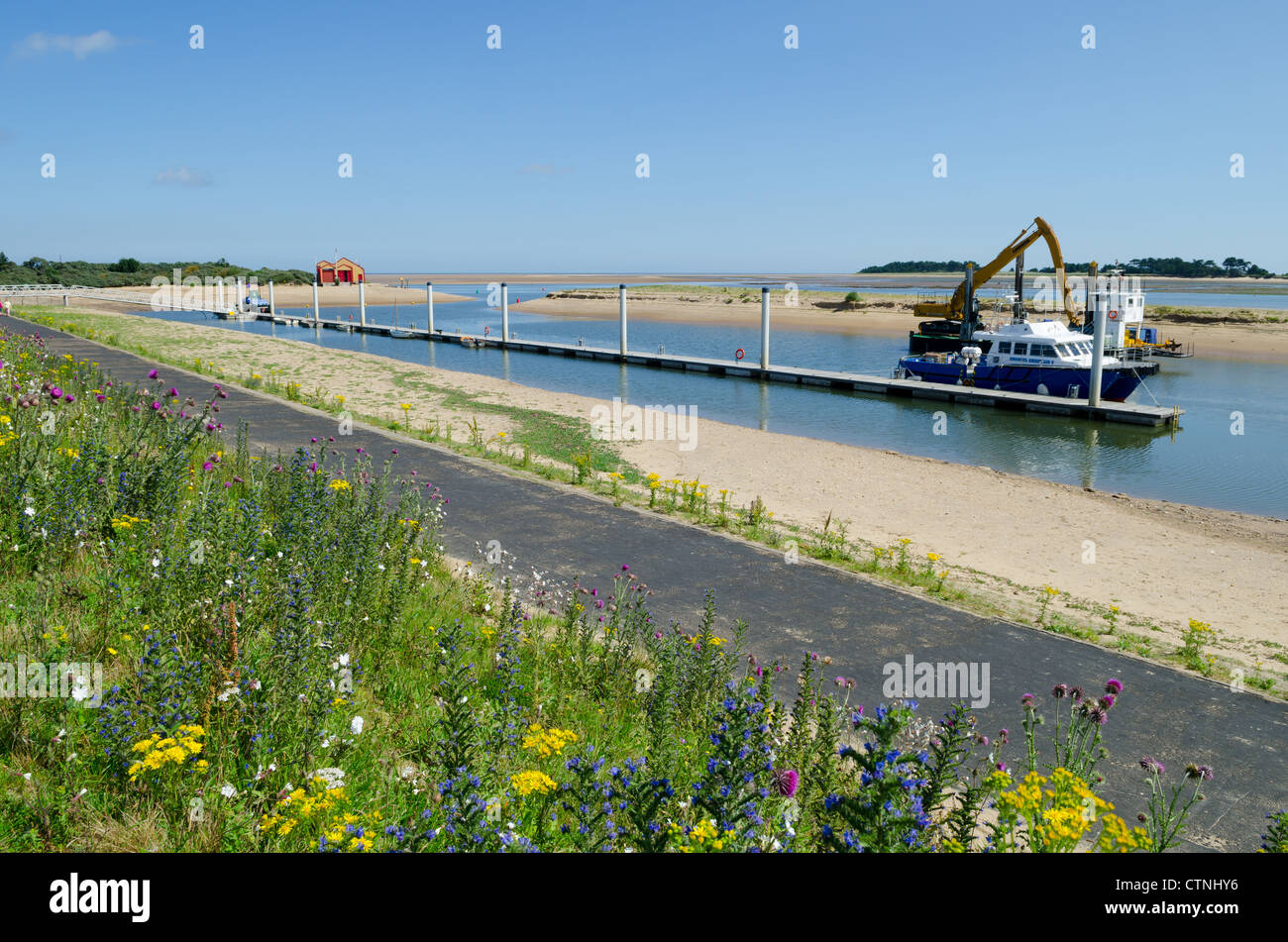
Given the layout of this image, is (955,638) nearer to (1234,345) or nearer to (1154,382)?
(1154,382)

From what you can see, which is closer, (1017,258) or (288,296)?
(1017,258)

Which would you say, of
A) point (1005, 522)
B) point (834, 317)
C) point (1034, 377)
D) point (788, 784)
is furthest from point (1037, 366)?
point (834, 317)

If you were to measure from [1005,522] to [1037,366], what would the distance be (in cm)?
1949

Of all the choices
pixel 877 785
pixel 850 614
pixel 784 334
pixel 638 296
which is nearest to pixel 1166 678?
pixel 850 614

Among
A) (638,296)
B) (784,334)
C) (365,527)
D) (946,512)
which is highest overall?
(638,296)

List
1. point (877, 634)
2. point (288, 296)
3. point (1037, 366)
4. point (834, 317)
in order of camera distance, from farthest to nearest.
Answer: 1. point (288, 296)
2. point (834, 317)
3. point (1037, 366)
4. point (877, 634)

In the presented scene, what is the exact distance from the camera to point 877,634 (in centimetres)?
715

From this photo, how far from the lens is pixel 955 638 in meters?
7.14

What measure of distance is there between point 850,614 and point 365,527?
13.3ft

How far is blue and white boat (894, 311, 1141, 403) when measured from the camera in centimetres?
3062

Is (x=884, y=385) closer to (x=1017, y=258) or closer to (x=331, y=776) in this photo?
(x=1017, y=258)

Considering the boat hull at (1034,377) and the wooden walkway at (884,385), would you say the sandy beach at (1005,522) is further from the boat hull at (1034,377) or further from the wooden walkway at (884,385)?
the boat hull at (1034,377)

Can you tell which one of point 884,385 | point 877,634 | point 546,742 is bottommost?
point 877,634

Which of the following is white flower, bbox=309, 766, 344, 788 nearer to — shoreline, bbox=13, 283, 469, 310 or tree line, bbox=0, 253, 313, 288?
shoreline, bbox=13, 283, 469, 310
